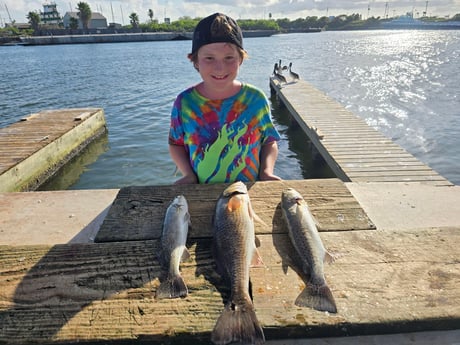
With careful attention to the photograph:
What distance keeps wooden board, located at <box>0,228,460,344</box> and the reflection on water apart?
28.9ft

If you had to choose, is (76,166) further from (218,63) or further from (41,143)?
(218,63)

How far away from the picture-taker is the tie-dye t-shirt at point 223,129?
3.12 m

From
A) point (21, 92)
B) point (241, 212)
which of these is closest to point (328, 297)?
point (241, 212)

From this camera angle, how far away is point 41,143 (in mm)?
10000

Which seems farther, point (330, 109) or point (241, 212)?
point (330, 109)

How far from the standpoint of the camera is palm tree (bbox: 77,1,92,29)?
122 meters

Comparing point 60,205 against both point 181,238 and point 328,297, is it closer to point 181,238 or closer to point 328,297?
point 181,238

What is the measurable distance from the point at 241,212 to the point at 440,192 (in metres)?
2.71

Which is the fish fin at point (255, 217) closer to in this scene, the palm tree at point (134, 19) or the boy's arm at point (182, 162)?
the boy's arm at point (182, 162)

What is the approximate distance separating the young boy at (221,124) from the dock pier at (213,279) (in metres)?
0.31

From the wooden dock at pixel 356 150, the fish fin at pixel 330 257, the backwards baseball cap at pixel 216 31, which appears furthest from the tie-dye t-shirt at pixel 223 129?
the wooden dock at pixel 356 150

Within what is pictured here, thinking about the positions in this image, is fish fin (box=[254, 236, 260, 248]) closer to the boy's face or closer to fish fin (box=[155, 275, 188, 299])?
fish fin (box=[155, 275, 188, 299])

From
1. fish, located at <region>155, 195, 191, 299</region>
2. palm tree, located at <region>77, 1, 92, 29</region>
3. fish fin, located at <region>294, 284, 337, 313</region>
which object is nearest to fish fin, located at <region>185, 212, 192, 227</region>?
fish, located at <region>155, 195, 191, 299</region>

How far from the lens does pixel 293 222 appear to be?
93.0 inches
